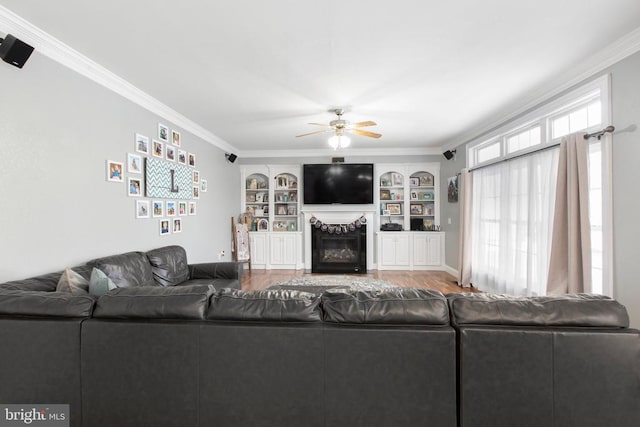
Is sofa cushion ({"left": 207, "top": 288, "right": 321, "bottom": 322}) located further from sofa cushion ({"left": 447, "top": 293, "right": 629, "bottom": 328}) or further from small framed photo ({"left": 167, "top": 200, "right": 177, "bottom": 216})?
small framed photo ({"left": 167, "top": 200, "right": 177, "bottom": 216})

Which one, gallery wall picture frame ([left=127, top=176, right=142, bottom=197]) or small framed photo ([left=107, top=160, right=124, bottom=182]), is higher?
small framed photo ([left=107, top=160, right=124, bottom=182])

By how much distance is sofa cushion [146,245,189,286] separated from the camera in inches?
126

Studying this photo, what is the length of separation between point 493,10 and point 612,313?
1.97 metres

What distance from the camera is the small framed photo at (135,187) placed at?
3218 millimetres

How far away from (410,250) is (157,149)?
5045 millimetres

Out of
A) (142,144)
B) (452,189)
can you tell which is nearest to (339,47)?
(142,144)

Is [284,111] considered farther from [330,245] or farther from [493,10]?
[330,245]

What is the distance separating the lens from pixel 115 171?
9.84ft

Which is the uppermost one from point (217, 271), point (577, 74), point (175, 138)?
point (577, 74)

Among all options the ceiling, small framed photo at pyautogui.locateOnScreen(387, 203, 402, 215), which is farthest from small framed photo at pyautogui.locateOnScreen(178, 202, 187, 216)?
small framed photo at pyautogui.locateOnScreen(387, 203, 402, 215)

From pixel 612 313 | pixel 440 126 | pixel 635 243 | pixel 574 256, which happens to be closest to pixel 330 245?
pixel 440 126

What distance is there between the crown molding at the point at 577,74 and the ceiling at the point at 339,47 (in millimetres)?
28

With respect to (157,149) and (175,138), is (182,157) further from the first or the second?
(157,149)

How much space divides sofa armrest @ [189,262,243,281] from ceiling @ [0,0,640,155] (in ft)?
6.83
